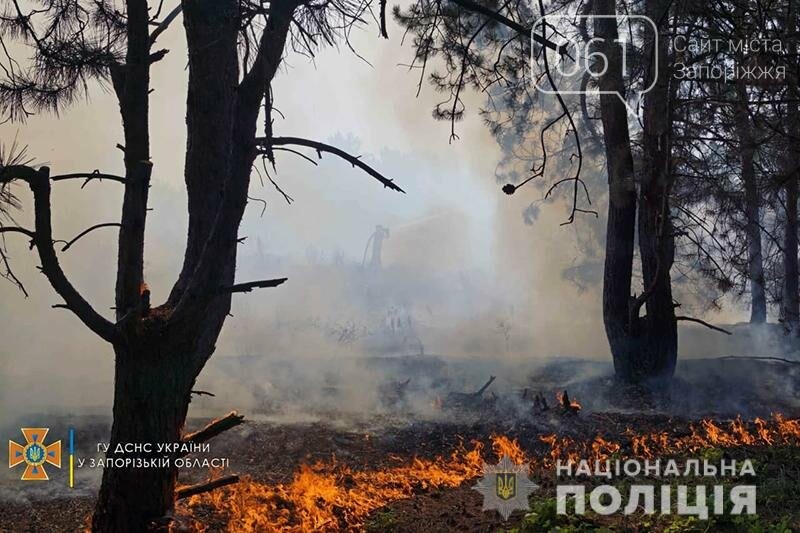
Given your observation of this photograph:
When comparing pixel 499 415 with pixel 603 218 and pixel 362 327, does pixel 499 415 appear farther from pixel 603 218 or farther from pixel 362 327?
pixel 603 218

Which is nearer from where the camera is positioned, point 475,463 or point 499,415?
point 475,463

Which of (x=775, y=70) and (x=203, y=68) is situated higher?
(x=775, y=70)

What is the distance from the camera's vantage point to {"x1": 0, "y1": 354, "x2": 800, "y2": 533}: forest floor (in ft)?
12.2

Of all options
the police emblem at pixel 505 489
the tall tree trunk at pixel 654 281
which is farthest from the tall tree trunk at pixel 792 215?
the police emblem at pixel 505 489

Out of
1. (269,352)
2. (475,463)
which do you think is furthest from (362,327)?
(475,463)

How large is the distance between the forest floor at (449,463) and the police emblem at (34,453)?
0.80 feet

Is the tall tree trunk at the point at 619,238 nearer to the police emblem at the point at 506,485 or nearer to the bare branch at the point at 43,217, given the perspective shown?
the police emblem at the point at 506,485

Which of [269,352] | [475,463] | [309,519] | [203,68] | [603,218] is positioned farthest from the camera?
[603,218]

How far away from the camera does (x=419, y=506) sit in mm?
4098

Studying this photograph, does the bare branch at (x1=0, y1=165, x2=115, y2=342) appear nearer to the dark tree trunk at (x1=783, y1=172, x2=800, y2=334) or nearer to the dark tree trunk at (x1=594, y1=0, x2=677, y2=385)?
the dark tree trunk at (x1=594, y1=0, x2=677, y2=385)

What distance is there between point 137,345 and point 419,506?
6.91 feet

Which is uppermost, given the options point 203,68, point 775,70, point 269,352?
point 775,70

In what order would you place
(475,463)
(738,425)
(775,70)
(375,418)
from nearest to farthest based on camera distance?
(775,70) → (475,463) → (738,425) → (375,418)

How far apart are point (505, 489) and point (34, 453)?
4.59 m
